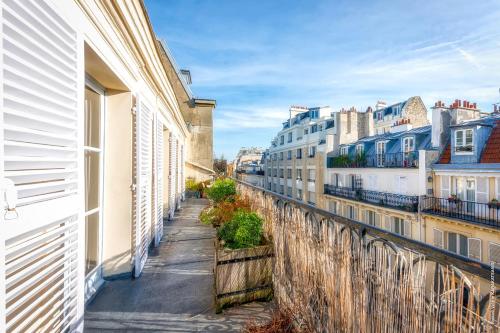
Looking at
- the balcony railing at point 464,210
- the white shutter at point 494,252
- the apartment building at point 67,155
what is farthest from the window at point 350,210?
the apartment building at point 67,155

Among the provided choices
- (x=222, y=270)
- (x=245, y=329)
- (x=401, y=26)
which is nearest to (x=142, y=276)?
(x=222, y=270)

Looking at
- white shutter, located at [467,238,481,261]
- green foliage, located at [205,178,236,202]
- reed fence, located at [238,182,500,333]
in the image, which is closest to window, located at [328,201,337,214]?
white shutter, located at [467,238,481,261]

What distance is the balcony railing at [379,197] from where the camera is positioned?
1706cm

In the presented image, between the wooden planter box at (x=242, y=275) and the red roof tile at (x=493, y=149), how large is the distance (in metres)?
16.4

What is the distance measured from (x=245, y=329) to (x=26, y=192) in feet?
6.27

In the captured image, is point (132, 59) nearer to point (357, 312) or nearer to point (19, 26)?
point (19, 26)

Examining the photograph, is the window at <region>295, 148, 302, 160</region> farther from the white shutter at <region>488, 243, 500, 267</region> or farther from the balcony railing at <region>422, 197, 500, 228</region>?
the white shutter at <region>488, 243, 500, 267</region>

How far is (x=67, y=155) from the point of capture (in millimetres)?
1742

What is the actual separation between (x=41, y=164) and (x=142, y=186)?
2140 mm

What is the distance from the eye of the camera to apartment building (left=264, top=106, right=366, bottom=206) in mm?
26594

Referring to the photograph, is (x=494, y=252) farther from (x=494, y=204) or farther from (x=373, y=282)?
(x=373, y=282)

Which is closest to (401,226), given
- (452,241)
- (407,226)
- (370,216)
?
(407,226)

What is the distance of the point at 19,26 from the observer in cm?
130

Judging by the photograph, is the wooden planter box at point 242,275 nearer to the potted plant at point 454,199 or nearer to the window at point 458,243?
the potted plant at point 454,199
